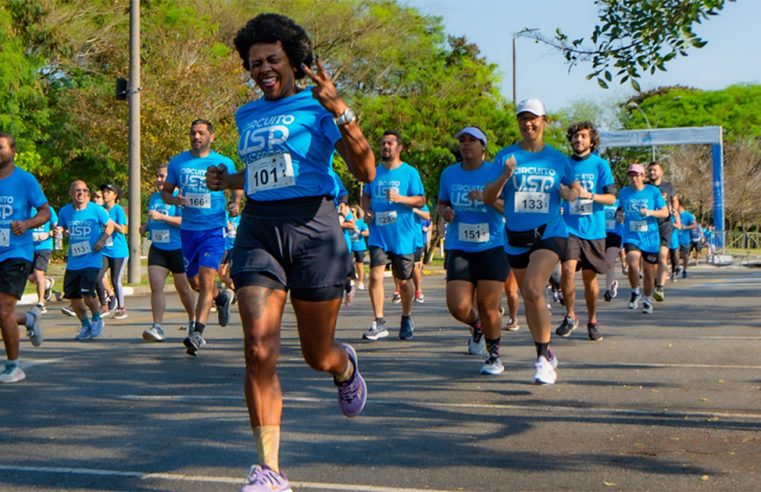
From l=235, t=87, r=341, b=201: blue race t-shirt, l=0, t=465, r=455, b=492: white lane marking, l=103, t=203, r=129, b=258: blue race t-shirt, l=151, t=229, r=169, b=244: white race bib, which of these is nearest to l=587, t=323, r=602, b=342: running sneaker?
l=151, t=229, r=169, b=244: white race bib

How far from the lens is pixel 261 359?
194 inches

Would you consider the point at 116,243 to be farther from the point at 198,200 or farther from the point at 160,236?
the point at 198,200

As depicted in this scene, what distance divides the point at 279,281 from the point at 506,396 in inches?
120

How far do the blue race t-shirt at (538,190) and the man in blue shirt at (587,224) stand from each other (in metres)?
2.13

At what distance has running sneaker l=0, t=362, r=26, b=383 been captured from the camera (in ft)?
28.6

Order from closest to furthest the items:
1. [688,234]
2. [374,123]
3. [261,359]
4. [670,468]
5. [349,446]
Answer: [261,359] → [670,468] → [349,446] → [688,234] → [374,123]

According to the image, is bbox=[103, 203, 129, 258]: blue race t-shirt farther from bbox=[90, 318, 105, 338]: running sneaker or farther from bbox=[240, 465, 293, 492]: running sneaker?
bbox=[240, 465, 293, 492]: running sneaker

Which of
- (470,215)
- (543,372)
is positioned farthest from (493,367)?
(470,215)

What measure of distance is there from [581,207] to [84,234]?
5.44 metres

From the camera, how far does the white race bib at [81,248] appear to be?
1310cm

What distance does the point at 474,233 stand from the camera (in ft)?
30.7

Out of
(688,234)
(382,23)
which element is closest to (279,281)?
(688,234)

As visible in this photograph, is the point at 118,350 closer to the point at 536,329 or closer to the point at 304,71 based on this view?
the point at 536,329

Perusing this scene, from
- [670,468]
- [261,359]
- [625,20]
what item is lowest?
[670,468]
